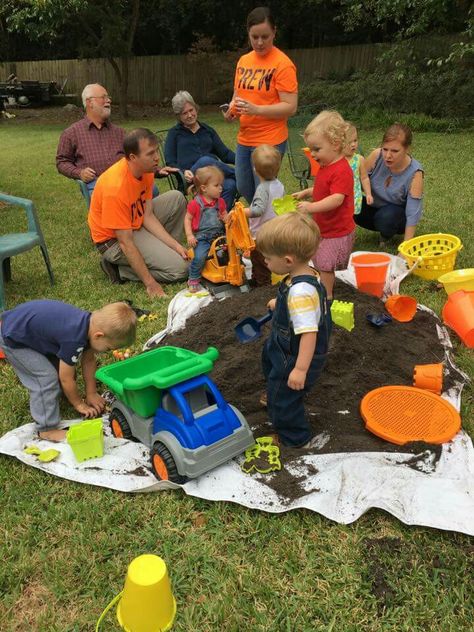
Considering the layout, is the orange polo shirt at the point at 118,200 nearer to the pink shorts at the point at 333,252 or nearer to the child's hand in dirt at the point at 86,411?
the pink shorts at the point at 333,252

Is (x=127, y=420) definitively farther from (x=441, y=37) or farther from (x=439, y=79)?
(x=441, y=37)

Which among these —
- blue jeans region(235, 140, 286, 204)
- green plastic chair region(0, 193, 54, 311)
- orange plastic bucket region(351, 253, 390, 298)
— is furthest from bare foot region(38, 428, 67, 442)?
blue jeans region(235, 140, 286, 204)

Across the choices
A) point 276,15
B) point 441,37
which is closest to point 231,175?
point 441,37

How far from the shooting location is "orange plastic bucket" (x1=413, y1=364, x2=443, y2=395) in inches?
119

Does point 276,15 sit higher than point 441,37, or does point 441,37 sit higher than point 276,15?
point 276,15

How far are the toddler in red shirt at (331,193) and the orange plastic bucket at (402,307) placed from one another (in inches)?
17.7

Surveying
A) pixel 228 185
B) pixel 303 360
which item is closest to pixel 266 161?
pixel 228 185

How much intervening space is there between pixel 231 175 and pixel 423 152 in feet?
19.2

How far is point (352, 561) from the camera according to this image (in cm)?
206

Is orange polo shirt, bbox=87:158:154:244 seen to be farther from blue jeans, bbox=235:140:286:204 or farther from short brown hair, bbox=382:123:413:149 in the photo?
short brown hair, bbox=382:123:413:149

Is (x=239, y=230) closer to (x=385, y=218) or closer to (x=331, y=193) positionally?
(x=331, y=193)

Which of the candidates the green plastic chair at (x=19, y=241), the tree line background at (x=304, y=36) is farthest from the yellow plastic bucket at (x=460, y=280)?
the tree line background at (x=304, y=36)

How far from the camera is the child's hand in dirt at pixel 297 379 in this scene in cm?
230

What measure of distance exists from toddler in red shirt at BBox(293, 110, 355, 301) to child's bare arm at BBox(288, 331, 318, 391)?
1.18 meters
